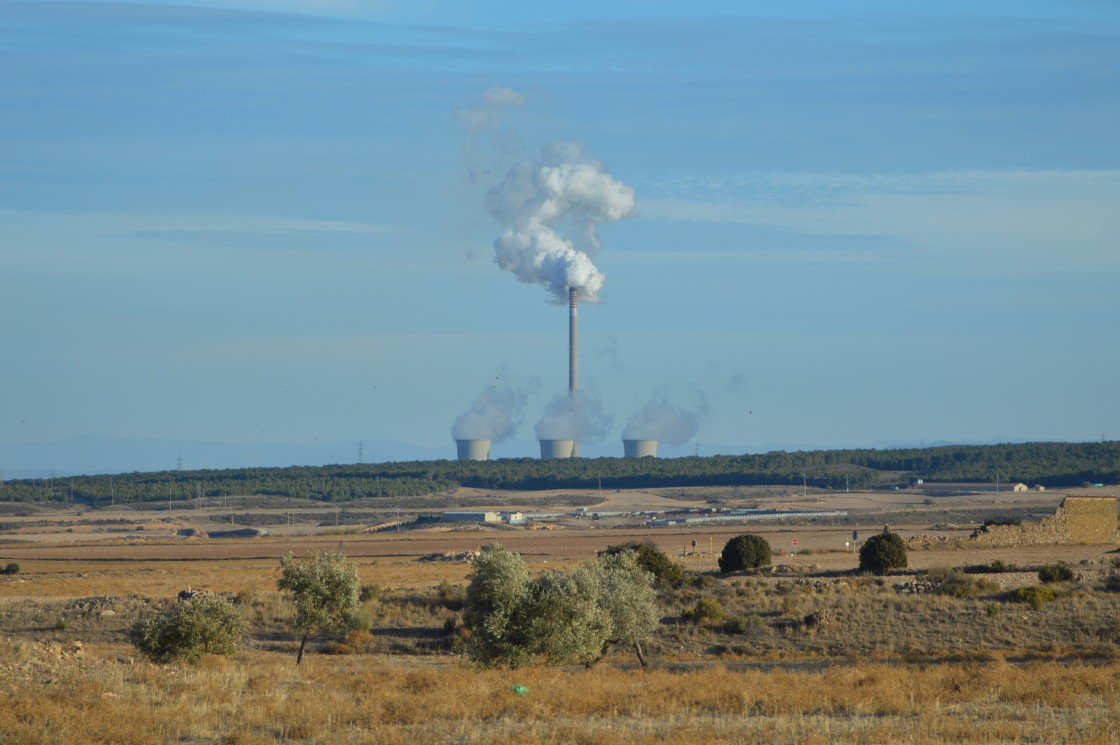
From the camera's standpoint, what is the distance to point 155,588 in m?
52.6

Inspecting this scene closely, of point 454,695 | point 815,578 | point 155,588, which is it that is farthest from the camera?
point 155,588

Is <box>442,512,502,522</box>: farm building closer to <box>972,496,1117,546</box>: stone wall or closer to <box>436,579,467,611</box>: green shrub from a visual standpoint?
<box>972,496,1117,546</box>: stone wall

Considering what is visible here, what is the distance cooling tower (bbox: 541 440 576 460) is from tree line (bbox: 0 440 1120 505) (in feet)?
9.50

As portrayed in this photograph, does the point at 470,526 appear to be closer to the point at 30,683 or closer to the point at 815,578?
the point at 815,578

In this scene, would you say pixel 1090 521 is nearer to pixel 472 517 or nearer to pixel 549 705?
pixel 549 705

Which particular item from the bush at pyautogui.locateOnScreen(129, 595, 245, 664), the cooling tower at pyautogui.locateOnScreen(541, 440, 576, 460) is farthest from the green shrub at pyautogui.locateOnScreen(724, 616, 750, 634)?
the cooling tower at pyautogui.locateOnScreen(541, 440, 576, 460)

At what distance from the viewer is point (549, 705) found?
2016 cm

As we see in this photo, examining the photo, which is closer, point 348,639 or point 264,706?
point 264,706

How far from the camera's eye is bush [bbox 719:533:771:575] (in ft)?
165

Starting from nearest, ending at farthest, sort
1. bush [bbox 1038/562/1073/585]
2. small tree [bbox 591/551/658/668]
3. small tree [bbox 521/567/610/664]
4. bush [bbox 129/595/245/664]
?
small tree [bbox 521/567/610/664]
bush [bbox 129/595/245/664]
small tree [bbox 591/551/658/668]
bush [bbox 1038/562/1073/585]

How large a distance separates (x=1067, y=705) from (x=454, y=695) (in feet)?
30.6

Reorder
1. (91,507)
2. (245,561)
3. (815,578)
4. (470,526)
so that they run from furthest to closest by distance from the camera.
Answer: (91,507), (470,526), (245,561), (815,578)

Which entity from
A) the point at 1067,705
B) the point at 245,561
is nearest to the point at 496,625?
the point at 1067,705

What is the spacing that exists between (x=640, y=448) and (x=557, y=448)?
11.9 meters
